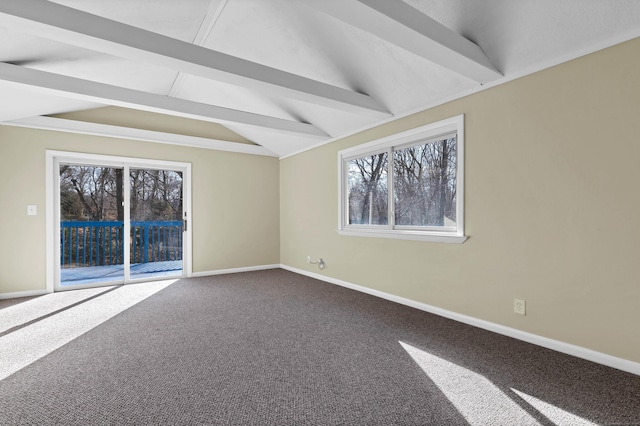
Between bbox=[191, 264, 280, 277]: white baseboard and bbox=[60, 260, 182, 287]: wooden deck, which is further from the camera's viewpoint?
bbox=[191, 264, 280, 277]: white baseboard

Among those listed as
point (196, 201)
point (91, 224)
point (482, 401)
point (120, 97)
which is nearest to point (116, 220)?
point (91, 224)

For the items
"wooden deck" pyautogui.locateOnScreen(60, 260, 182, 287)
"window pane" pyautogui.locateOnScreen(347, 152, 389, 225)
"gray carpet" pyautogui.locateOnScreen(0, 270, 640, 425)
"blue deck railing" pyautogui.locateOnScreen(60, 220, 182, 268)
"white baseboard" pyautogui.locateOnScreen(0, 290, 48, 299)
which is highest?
"window pane" pyautogui.locateOnScreen(347, 152, 389, 225)

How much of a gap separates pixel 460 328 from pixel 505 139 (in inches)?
67.1

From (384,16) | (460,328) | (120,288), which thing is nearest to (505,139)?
(384,16)

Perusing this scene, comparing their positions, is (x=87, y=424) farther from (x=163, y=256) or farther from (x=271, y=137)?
(x=271, y=137)

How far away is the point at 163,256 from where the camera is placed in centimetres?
534

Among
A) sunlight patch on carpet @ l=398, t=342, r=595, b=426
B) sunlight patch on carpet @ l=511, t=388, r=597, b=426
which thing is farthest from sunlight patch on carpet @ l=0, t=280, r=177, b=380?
sunlight patch on carpet @ l=511, t=388, r=597, b=426

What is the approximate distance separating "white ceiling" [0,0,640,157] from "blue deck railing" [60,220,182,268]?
1563mm

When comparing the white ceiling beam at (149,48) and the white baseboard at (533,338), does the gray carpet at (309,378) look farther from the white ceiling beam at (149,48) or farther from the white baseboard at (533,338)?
the white ceiling beam at (149,48)

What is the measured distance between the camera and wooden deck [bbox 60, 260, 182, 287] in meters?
4.62

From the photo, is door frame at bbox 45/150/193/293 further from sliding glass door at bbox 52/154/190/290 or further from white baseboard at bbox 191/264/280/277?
white baseboard at bbox 191/264/280/277

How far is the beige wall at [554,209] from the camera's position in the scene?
2041 mm

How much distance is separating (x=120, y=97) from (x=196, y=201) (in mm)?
2376

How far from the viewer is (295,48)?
3.12 metres
